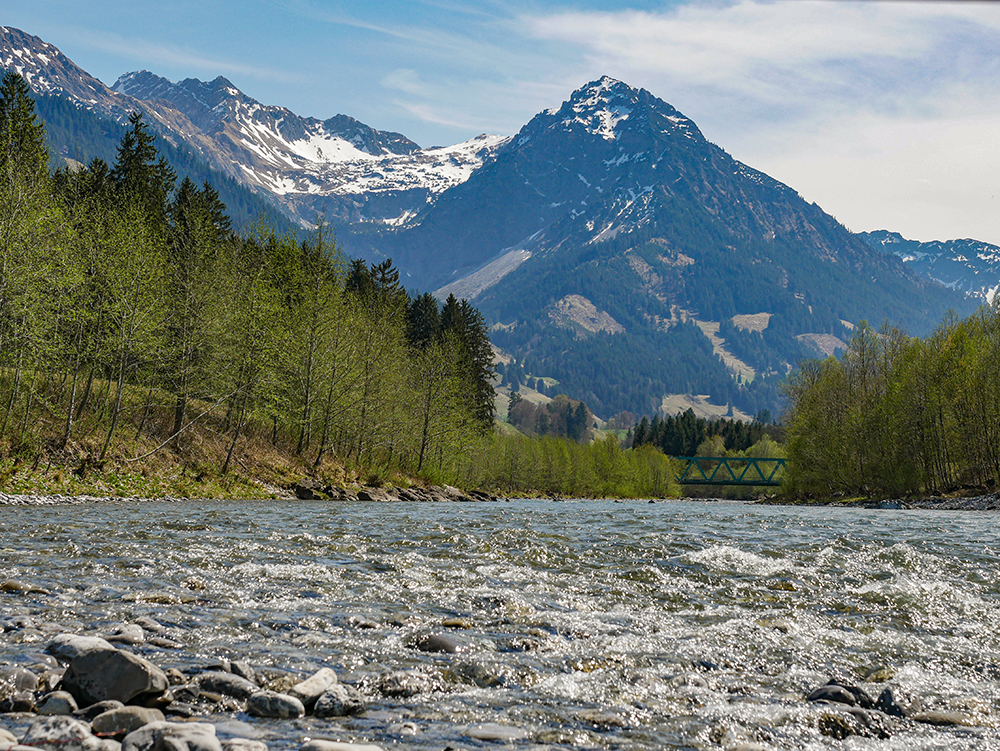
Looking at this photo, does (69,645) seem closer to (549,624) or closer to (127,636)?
(127,636)

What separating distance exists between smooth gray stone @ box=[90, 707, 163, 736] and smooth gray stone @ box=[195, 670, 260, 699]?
3.25ft

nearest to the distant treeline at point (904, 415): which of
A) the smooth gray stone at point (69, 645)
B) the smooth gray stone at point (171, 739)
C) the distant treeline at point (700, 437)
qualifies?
the smooth gray stone at point (69, 645)

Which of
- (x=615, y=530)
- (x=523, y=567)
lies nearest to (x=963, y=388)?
(x=615, y=530)

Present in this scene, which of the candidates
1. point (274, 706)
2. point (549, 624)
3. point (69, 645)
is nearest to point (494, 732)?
point (274, 706)

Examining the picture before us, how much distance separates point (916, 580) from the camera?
13.1 metres

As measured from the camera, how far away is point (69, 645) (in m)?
6.85

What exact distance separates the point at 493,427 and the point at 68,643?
8497 centimetres

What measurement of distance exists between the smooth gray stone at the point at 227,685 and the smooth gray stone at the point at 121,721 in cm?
99

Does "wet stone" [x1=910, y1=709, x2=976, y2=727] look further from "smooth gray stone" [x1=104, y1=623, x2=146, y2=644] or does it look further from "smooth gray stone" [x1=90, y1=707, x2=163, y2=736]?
"smooth gray stone" [x1=104, y1=623, x2=146, y2=644]

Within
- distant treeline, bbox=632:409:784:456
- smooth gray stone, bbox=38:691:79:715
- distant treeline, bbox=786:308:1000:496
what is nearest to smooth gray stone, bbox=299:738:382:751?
smooth gray stone, bbox=38:691:79:715

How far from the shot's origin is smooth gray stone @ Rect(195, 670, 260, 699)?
6223mm

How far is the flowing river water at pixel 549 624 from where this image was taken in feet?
19.7

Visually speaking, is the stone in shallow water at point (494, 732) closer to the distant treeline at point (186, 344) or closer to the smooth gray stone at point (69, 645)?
the smooth gray stone at point (69, 645)

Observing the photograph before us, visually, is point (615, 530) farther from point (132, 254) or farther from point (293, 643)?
point (132, 254)
